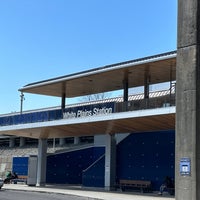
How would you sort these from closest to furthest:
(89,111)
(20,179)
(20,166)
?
1. (89,111)
2. (20,179)
3. (20,166)

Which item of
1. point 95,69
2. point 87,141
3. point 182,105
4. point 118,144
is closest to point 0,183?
point 118,144

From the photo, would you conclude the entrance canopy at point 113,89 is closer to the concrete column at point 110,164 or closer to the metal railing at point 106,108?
the metal railing at point 106,108

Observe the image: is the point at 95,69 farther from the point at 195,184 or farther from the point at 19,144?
the point at 19,144

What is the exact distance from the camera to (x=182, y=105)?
11352 mm

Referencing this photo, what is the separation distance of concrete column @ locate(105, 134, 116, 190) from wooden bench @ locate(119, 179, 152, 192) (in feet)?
2.19

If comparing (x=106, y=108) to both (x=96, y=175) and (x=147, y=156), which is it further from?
(x=96, y=175)

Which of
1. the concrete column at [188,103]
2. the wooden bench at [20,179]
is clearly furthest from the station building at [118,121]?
the concrete column at [188,103]

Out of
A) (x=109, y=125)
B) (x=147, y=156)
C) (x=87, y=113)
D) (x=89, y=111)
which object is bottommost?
(x=147, y=156)

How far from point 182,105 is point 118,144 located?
2598 centimetres

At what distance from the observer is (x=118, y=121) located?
1211 inches

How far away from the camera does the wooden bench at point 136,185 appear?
1334 inches

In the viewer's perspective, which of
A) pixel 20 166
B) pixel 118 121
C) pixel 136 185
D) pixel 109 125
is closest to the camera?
pixel 118 121

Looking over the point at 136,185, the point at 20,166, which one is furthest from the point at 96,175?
the point at 20,166

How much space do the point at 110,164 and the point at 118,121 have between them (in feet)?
19.2
